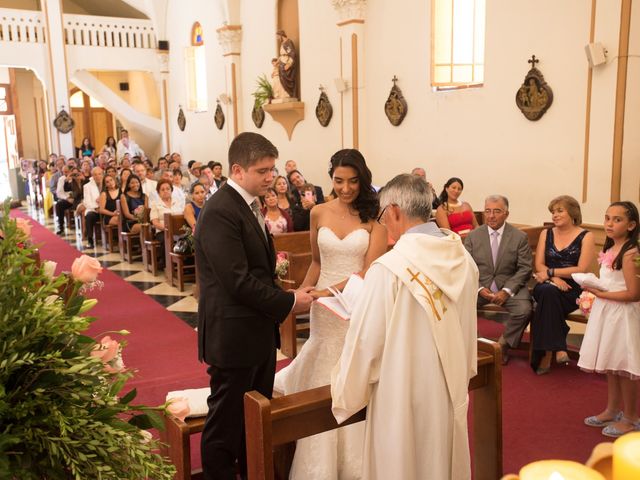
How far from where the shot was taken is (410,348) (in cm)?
227

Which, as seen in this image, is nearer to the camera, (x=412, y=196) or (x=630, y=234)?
(x=412, y=196)

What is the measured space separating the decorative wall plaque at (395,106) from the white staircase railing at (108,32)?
1163 centimetres

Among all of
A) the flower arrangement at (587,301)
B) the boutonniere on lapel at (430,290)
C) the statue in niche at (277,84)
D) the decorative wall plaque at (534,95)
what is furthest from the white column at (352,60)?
the boutonniere on lapel at (430,290)

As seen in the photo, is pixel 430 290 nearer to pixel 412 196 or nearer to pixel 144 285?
pixel 412 196

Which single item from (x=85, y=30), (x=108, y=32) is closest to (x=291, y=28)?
(x=108, y=32)

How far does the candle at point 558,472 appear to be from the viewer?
2.14ft

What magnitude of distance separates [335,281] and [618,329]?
72.2 inches

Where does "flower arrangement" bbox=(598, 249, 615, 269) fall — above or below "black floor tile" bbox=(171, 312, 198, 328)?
above

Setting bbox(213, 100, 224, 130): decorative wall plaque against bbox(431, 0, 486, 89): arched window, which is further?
bbox(213, 100, 224, 130): decorative wall plaque

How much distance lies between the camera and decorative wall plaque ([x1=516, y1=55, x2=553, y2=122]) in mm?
7375

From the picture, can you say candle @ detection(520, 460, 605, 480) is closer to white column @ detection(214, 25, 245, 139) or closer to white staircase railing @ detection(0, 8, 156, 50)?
white column @ detection(214, 25, 245, 139)

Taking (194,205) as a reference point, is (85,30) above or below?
above

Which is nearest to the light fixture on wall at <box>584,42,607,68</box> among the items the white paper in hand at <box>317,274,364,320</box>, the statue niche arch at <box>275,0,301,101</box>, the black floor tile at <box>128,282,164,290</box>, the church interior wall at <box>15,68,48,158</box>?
the white paper in hand at <box>317,274,364,320</box>

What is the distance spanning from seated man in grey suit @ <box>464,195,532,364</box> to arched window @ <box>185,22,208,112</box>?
42.3 ft
